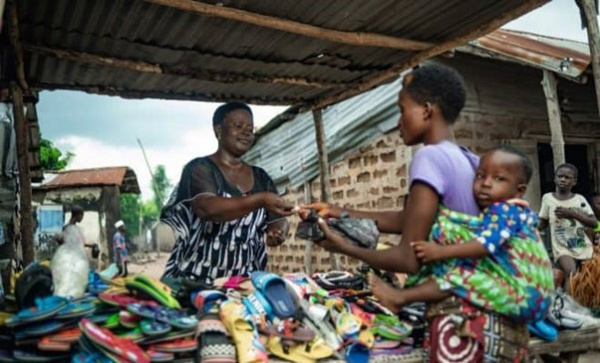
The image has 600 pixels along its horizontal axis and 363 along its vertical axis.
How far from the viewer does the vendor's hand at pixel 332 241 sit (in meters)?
2.02

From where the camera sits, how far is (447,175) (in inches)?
72.7

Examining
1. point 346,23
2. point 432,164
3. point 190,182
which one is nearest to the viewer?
point 432,164

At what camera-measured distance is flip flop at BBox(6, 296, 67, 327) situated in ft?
6.40

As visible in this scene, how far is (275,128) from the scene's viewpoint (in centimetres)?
1073

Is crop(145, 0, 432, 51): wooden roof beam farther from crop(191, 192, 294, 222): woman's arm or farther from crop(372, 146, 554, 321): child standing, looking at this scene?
crop(372, 146, 554, 321): child standing

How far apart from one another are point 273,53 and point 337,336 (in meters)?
2.58

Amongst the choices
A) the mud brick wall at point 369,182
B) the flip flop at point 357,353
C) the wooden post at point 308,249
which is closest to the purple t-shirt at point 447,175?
the flip flop at point 357,353

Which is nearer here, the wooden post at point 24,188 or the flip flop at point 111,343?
the flip flop at point 111,343

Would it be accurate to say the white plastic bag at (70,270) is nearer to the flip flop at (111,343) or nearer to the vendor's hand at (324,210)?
the flip flop at (111,343)

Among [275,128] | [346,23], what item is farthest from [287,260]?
[346,23]

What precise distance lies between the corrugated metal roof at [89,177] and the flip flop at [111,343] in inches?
760

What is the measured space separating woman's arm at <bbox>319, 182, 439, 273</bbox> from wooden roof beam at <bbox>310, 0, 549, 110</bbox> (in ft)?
7.71

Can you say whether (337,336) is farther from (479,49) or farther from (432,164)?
(479,49)

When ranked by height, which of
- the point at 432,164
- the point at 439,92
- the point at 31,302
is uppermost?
the point at 439,92
